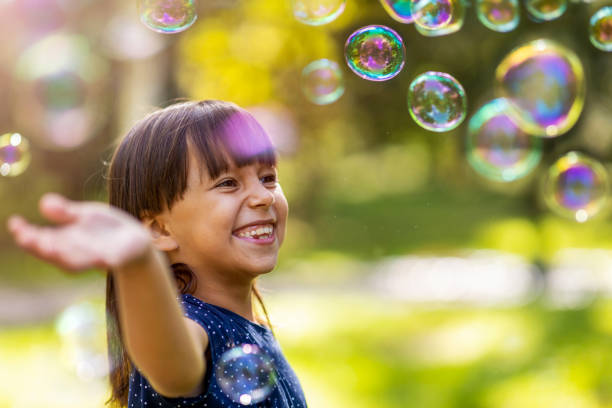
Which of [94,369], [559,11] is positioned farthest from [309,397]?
[559,11]

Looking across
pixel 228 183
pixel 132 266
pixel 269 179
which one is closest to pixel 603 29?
pixel 269 179

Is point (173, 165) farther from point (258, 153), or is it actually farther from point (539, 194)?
point (539, 194)

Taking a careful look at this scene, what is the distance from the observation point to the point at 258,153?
6.02 feet

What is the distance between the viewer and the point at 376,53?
2.88 m

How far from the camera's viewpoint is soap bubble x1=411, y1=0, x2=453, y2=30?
3.07 m

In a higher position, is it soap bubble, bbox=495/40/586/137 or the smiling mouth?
soap bubble, bbox=495/40/586/137

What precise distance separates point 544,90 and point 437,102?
0.59 m

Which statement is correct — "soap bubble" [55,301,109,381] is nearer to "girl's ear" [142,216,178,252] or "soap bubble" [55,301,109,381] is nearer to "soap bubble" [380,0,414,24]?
"girl's ear" [142,216,178,252]

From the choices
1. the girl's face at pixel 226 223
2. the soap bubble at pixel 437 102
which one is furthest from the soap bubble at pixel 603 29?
the girl's face at pixel 226 223

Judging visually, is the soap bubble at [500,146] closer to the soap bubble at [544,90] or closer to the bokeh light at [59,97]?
the soap bubble at [544,90]

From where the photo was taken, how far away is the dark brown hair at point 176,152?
178 cm

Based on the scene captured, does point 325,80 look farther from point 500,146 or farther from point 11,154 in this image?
point 11,154

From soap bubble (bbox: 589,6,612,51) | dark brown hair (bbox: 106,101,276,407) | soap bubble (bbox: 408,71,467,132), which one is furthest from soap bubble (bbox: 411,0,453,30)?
dark brown hair (bbox: 106,101,276,407)

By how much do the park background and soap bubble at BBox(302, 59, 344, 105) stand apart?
28.2 inches
